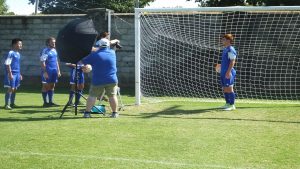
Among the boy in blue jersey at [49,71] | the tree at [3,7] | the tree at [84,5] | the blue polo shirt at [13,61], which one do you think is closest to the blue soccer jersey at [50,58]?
the boy in blue jersey at [49,71]

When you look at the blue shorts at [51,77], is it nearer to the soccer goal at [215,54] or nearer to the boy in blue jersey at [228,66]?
the soccer goal at [215,54]

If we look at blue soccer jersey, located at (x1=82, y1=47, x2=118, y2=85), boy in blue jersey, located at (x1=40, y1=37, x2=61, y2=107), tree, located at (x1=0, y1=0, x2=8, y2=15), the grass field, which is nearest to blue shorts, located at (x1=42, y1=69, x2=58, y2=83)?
boy in blue jersey, located at (x1=40, y1=37, x2=61, y2=107)

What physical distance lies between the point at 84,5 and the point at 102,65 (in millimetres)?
27503

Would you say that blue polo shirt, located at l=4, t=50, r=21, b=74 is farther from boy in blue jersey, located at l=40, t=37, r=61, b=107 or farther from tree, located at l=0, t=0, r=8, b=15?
tree, located at l=0, t=0, r=8, b=15

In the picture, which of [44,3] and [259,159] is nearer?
[259,159]

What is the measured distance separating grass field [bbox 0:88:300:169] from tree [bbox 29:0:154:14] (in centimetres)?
2457

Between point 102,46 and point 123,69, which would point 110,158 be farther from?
point 123,69

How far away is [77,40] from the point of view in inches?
395

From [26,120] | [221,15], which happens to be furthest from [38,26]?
[26,120]

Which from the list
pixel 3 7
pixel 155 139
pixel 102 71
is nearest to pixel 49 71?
pixel 102 71

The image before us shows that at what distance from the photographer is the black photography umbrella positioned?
10.0 metres

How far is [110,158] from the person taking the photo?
21.4 ft

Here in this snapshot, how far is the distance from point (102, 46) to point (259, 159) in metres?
4.30

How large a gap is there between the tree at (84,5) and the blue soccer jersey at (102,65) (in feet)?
81.2
